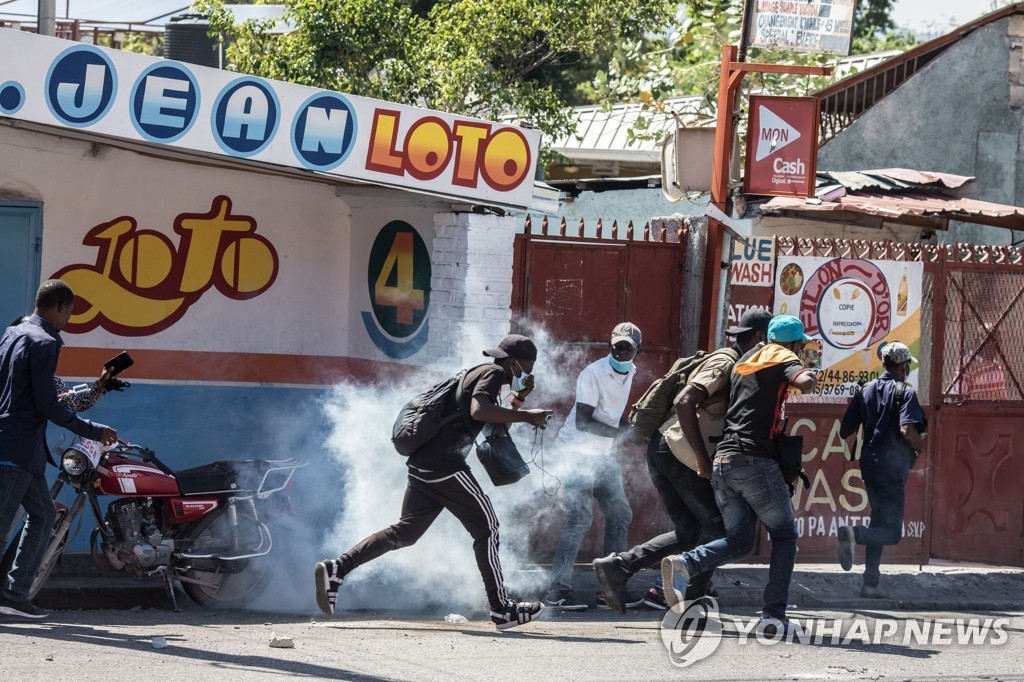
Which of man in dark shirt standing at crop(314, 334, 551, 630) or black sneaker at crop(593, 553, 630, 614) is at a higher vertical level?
man in dark shirt standing at crop(314, 334, 551, 630)

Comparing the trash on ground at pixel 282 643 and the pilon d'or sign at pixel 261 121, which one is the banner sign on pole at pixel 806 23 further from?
the trash on ground at pixel 282 643

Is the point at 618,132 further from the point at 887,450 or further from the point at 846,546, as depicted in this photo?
the point at 846,546

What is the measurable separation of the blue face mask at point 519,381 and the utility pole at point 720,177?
230 centimetres

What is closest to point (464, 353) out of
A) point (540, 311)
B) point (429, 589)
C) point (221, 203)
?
point (540, 311)

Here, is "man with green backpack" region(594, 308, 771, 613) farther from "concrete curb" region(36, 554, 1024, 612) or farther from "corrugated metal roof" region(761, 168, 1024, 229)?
"corrugated metal roof" region(761, 168, 1024, 229)

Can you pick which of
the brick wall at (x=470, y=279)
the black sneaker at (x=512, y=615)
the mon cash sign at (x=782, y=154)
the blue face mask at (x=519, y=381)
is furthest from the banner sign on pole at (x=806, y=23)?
the black sneaker at (x=512, y=615)

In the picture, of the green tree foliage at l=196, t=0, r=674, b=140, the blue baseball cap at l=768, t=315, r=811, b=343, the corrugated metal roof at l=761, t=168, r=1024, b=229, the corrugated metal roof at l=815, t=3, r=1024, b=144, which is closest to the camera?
the blue baseball cap at l=768, t=315, r=811, b=343

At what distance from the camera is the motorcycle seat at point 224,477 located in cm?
780

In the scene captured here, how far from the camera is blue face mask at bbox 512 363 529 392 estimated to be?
7.44m

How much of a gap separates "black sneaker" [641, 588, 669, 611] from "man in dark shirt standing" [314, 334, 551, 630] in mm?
1298

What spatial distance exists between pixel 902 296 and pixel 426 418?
4629mm

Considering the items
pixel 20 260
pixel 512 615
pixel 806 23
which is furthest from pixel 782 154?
pixel 20 260

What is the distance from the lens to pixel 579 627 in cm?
780

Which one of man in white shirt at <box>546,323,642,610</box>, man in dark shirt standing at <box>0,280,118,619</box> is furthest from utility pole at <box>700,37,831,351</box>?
man in dark shirt standing at <box>0,280,118,619</box>
